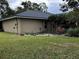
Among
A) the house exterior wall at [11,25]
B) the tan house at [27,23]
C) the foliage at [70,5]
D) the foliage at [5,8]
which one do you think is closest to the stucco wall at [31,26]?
the tan house at [27,23]

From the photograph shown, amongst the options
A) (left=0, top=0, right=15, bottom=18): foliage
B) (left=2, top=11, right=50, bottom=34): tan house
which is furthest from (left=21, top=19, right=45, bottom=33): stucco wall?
(left=0, top=0, right=15, bottom=18): foliage

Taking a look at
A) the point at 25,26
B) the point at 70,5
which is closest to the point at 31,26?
the point at 25,26

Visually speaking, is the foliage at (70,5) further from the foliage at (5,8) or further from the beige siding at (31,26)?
the foliage at (5,8)

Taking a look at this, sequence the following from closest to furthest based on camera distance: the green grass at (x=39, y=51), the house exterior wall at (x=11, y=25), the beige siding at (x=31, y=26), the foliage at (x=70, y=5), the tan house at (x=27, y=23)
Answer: the green grass at (x=39, y=51), the foliage at (x=70, y=5), the tan house at (x=27, y=23), the beige siding at (x=31, y=26), the house exterior wall at (x=11, y=25)

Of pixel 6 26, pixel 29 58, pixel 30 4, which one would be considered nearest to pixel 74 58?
pixel 29 58

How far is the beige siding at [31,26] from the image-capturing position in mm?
29656

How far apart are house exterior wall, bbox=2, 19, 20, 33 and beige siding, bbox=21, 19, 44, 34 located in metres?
0.80

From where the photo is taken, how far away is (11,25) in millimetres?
32344

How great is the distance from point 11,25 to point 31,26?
4.05 meters

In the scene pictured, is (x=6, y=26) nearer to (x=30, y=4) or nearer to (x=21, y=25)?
(x=21, y=25)

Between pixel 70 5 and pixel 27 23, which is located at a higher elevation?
pixel 70 5

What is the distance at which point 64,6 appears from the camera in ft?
45.6

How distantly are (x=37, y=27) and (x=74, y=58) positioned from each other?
22.5 m

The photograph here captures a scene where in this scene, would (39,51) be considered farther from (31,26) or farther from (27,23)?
(31,26)
